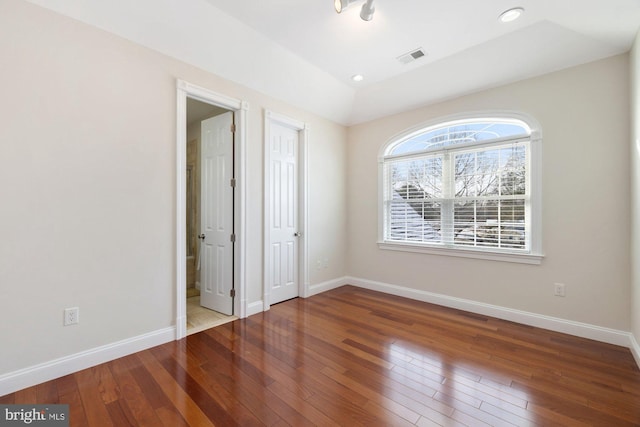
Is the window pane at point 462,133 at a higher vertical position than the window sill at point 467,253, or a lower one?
higher

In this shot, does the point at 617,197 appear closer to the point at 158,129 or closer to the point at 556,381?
the point at 556,381

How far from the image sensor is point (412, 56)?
3229 mm

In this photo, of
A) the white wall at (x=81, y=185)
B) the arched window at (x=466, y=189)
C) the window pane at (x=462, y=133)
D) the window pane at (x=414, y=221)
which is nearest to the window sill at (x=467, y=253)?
the arched window at (x=466, y=189)

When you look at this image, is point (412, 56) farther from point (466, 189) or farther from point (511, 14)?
point (466, 189)

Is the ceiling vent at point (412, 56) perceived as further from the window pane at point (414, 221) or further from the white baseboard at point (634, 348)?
the white baseboard at point (634, 348)

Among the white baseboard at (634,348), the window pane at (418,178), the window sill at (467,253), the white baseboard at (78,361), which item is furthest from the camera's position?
the window pane at (418,178)

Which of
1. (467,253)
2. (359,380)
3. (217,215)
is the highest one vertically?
(217,215)

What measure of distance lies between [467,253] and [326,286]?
6.87 feet

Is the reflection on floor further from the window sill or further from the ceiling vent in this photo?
the ceiling vent

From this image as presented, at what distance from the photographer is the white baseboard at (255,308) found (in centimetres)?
344

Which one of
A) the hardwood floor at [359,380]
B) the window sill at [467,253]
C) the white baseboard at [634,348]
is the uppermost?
the window sill at [467,253]

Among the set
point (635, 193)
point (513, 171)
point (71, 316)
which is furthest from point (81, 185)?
point (635, 193)

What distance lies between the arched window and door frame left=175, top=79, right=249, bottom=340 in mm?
2198

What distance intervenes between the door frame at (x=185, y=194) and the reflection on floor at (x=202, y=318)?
5.9 inches
